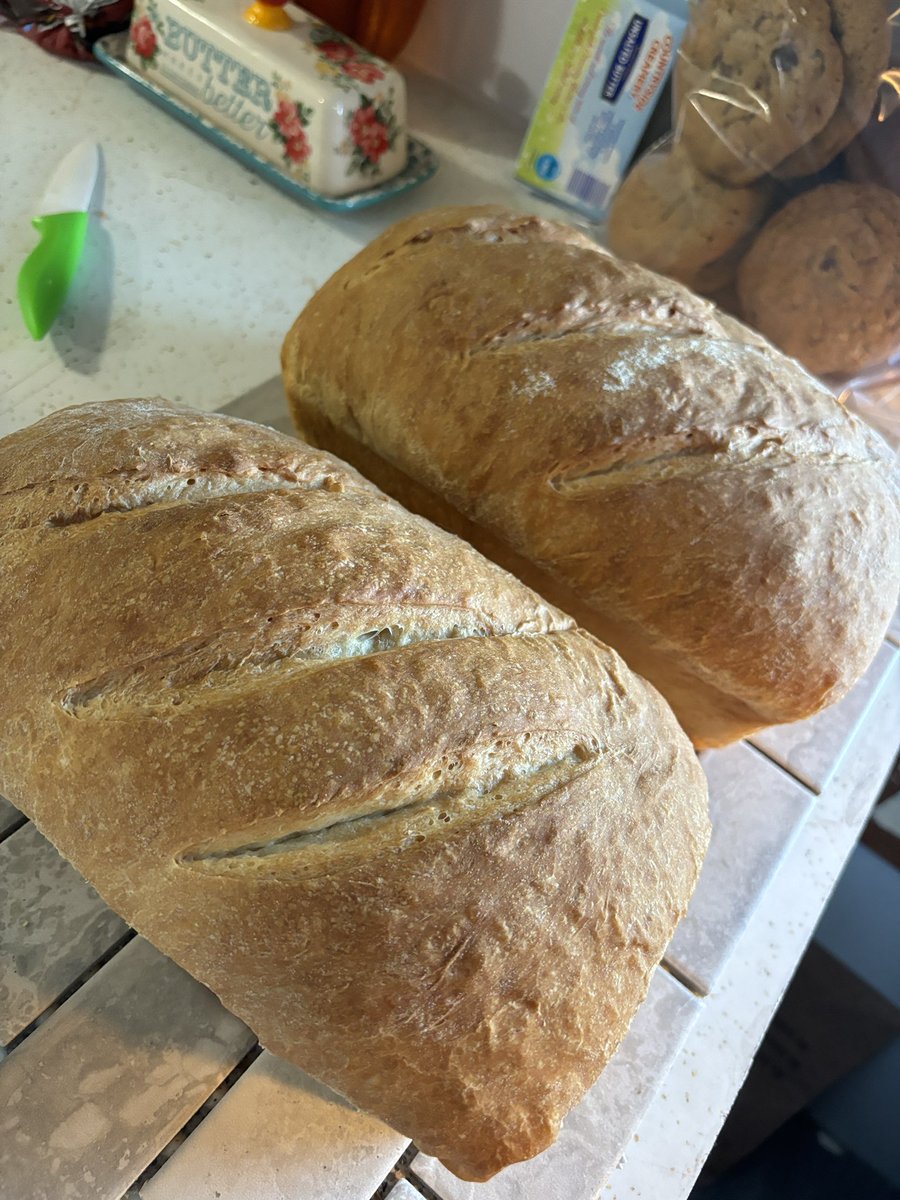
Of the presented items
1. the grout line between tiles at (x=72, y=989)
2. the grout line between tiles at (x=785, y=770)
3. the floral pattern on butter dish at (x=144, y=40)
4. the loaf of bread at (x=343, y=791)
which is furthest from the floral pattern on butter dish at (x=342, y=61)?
the grout line between tiles at (x=72, y=989)

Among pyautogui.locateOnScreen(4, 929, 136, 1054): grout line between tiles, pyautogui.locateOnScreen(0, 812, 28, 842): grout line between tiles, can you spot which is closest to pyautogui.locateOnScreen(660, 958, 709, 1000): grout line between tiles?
pyautogui.locateOnScreen(4, 929, 136, 1054): grout line between tiles

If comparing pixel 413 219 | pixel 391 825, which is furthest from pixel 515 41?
pixel 391 825

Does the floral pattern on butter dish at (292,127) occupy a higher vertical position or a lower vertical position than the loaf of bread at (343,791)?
higher

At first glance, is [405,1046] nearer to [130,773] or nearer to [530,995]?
[530,995]

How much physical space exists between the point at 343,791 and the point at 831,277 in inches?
42.1

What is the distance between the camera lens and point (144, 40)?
1529 millimetres

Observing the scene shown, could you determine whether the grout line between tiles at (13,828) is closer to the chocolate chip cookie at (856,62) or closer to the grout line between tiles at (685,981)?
the grout line between tiles at (685,981)

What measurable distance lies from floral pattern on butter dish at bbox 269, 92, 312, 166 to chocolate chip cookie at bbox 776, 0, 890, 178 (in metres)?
0.75

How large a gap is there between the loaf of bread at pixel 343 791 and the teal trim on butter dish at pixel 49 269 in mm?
567

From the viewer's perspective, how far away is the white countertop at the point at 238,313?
36.7 inches

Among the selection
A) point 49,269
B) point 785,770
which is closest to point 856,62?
point 785,770

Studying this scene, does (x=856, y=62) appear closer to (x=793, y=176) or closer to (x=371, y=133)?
(x=793, y=176)

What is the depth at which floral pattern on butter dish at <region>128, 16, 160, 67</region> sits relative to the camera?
1.51 metres

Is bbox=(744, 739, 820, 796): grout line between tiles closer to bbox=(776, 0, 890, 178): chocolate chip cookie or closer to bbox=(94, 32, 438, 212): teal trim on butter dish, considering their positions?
bbox=(776, 0, 890, 178): chocolate chip cookie
